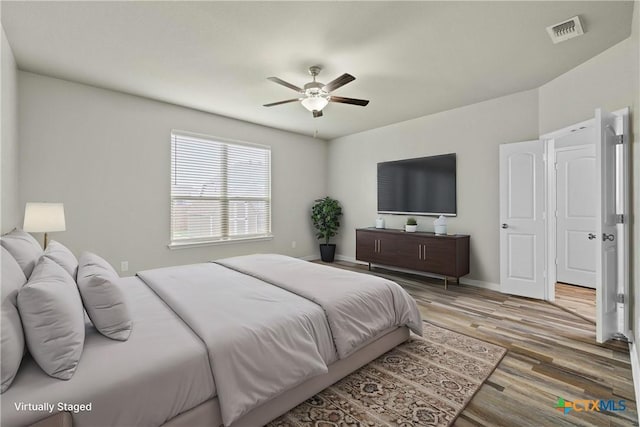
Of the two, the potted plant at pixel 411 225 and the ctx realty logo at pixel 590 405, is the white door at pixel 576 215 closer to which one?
the potted plant at pixel 411 225

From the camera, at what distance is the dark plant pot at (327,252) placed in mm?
6199

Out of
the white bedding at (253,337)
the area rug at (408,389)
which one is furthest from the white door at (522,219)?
the white bedding at (253,337)

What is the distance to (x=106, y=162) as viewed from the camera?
12.7 ft

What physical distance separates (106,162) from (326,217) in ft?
12.5

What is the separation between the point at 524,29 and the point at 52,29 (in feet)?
13.2

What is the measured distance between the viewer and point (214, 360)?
1380mm

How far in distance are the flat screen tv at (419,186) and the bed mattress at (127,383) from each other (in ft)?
14.0

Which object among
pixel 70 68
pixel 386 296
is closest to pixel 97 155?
pixel 70 68

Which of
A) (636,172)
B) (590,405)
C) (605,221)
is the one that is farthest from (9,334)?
(605,221)

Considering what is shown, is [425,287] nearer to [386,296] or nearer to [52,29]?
[386,296]

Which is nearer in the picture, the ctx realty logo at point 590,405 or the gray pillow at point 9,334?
the gray pillow at point 9,334

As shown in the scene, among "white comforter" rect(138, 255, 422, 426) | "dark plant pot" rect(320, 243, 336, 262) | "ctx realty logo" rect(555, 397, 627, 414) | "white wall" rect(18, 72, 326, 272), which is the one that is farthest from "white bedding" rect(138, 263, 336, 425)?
"dark plant pot" rect(320, 243, 336, 262)

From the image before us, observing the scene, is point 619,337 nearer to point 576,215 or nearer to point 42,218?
point 576,215

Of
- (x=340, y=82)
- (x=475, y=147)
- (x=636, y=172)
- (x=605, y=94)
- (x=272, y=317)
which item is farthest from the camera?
(x=475, y=147)
